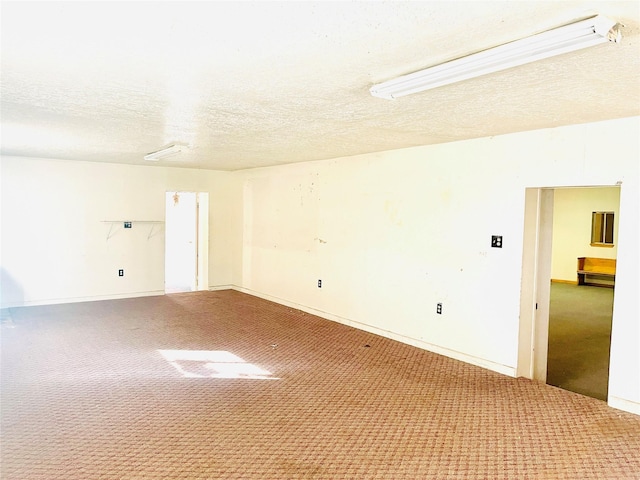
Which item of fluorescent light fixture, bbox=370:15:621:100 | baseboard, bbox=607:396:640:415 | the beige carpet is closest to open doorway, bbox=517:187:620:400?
the beige carpet

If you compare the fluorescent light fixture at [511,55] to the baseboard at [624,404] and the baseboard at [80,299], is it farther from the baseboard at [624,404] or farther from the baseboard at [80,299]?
the baseboard at [80,299]

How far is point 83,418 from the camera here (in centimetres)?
337

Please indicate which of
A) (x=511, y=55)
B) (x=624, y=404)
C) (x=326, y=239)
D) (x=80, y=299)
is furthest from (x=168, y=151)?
(x=624, y=404)

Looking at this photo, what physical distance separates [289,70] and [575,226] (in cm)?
1077

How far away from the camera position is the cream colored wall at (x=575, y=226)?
10703 millimetres

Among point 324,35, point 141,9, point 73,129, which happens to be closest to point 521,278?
point 324,35

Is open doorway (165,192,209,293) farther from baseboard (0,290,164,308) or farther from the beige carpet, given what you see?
the beige carpet

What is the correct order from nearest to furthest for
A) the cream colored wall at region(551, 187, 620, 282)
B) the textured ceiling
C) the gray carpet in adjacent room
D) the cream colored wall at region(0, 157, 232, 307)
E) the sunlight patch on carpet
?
the textured ceiling → the sunlight patch on carpet → the gray carpet in adjacent room → the cream colored wall at region(0, 157, 232, 307) → the cream colored wall at region(551, 187, 620, 282)

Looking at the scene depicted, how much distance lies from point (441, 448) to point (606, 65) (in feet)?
8.17

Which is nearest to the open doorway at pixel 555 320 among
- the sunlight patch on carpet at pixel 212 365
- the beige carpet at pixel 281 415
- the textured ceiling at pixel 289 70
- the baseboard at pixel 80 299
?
the beige carpet at pixel 281 415

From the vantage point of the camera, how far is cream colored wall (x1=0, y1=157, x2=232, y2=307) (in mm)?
6863

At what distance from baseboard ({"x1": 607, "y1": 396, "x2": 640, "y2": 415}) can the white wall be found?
0.5 inches

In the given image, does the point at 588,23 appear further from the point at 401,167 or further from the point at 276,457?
the point at 401,167

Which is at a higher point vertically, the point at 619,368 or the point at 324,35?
the point at 324,35
